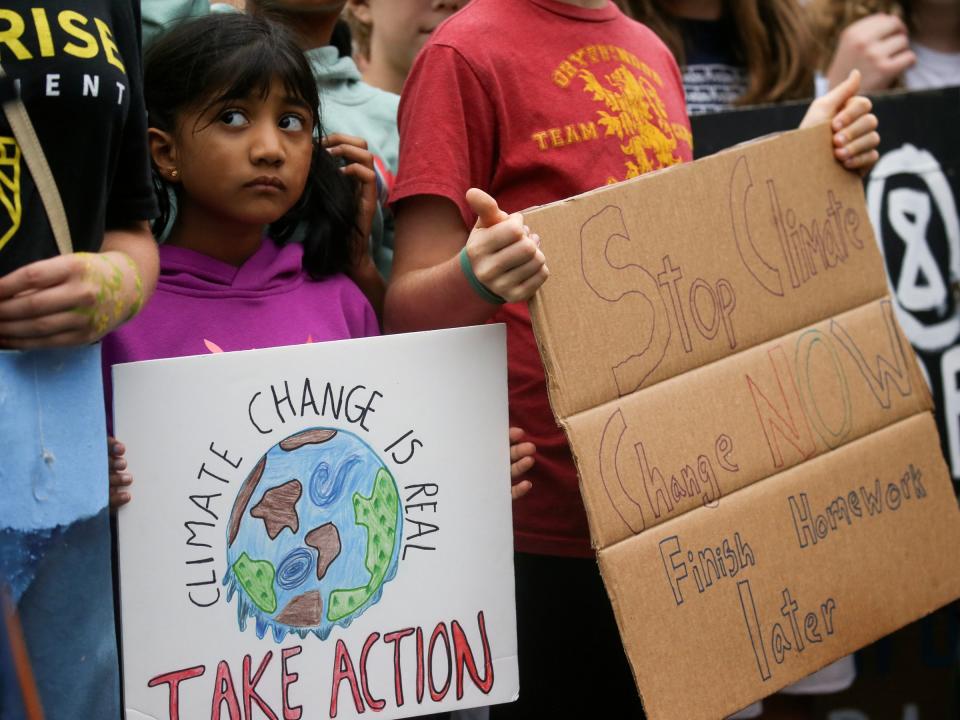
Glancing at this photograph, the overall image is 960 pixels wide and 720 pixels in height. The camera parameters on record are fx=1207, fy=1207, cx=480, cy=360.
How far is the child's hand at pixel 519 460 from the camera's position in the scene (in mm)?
1729

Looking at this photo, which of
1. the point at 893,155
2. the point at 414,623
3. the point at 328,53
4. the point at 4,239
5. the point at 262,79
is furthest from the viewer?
the point at 893,155

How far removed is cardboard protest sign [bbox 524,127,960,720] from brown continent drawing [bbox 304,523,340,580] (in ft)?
1.10

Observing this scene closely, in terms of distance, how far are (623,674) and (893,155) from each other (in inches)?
52.5

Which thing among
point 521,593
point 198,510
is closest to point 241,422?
point 198,510

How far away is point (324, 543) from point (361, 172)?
0.70 m

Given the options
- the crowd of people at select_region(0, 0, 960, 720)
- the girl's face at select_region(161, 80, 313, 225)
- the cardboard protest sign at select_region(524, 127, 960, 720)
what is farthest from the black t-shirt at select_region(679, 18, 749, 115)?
the girl's face at select_region(161, 80, 313, 225)

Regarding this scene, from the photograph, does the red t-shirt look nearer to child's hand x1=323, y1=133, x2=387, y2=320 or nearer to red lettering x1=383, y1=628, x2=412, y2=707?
child's hand x1=323, y1=133, x2=387, y2=320

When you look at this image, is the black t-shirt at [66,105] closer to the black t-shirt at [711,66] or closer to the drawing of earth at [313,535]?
the drawing of earth at [313,535]

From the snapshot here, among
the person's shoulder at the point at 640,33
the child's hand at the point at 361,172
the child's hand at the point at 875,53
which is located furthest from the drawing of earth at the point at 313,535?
the child's hand at the point at 875,53

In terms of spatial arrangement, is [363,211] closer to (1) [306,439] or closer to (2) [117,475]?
(1) [306,439]

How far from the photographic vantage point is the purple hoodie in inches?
66.0

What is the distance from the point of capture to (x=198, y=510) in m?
1.52

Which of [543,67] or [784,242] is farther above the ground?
[543,67]

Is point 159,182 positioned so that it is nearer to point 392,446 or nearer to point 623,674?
point 392,446
